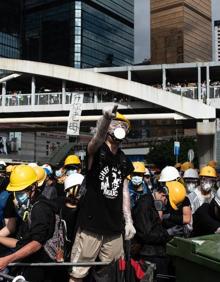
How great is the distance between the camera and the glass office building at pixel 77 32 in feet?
407

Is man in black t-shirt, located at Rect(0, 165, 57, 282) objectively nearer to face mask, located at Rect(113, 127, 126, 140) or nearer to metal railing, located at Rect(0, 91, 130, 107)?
face mask, located at Rect(113, 127, 126, 140)

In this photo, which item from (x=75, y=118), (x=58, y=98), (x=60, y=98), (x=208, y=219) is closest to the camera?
(x=208, y=219)

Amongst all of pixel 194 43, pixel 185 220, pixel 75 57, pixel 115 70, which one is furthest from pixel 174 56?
pixel 185 220

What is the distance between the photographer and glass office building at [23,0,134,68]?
407 feet

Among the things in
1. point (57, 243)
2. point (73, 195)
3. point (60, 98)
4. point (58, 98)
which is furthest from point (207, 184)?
point (58, 98)

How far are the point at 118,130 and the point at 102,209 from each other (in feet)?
2.27

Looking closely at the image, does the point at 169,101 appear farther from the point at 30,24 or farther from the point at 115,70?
the point at 30,24

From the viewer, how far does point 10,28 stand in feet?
412

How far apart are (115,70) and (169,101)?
9.03m

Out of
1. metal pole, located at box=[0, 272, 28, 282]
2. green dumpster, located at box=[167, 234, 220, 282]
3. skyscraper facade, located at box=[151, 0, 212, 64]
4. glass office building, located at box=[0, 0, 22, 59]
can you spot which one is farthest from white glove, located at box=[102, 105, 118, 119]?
skyscraper facade, located at box=[151, 0, 212, 64]

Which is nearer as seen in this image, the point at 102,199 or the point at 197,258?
the point at 197,258

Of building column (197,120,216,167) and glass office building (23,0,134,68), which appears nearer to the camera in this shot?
building column (197,120,216,167)

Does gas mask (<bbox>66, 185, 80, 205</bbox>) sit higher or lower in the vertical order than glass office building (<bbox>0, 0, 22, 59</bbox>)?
lower

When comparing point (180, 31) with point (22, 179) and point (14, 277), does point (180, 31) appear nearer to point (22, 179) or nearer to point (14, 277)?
point (22, 179)
